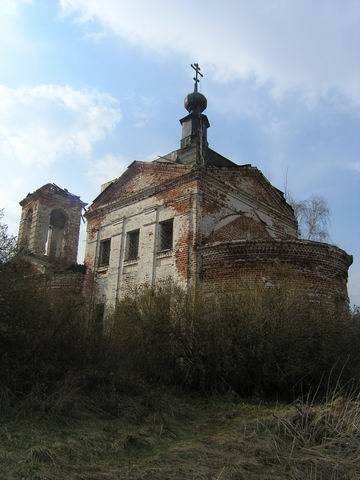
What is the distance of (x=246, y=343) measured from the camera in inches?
444

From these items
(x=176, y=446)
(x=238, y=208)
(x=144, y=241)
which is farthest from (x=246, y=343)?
(x=238, y=208)

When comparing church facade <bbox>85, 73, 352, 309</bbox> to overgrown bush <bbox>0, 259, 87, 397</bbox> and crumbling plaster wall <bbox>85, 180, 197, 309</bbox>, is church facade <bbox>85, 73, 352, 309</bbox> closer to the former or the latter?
crumbling plaster wall <bbox>85, 180, 197, 309</bbox>

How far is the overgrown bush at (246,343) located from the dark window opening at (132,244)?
6.52 meters

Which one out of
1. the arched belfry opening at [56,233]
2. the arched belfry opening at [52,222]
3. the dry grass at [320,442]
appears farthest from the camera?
the arched belfry opening at [56,233]

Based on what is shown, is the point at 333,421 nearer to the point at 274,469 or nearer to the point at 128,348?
the point at 274,469

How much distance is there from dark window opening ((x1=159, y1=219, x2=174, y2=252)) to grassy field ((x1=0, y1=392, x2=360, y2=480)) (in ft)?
28.8

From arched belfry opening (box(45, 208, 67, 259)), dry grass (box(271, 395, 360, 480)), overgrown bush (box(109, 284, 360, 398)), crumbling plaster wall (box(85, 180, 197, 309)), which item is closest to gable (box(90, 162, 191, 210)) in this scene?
crumbling plaster wall (box(85, 180, 197, 309))

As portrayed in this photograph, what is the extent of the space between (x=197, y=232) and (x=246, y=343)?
6.13m

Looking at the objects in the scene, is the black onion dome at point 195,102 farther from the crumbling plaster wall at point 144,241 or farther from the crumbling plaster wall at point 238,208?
the crumbling plaster wall at point 144,241

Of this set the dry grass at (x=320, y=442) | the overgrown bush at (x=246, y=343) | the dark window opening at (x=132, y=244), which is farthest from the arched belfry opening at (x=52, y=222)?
the dry grass at (x=320, y=442)

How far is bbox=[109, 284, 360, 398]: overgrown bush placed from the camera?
428 inches

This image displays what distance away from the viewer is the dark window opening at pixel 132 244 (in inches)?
754

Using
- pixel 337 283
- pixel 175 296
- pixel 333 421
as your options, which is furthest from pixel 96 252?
pixel 333 421

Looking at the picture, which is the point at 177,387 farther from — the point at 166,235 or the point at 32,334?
the point at 166,235
